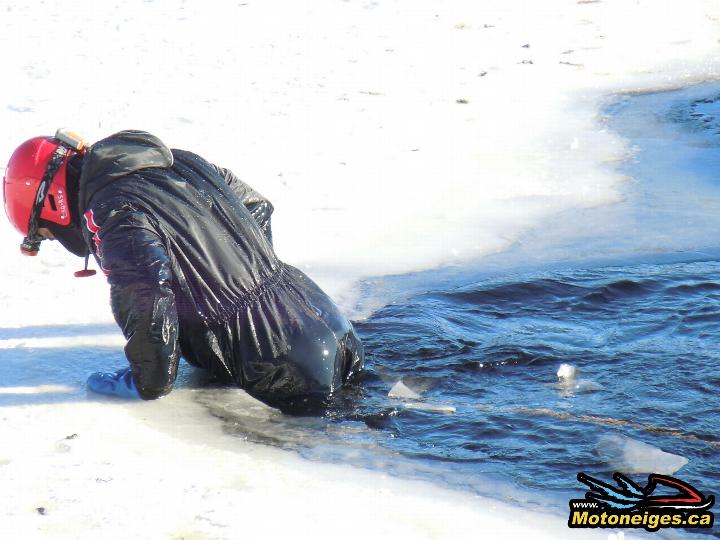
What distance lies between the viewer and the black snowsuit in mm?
3762

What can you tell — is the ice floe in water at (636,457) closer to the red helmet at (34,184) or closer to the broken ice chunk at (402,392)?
the broken ice chunk at (402,392)

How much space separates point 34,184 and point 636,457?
2484mm

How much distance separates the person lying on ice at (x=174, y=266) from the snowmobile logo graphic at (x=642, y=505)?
1.21 meters

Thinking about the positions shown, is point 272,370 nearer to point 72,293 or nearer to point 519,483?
point 519,483

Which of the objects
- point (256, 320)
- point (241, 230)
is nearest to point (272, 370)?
point (256, 320)

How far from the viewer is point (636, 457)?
3.80 meters

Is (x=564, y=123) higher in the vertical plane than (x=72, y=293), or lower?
higher

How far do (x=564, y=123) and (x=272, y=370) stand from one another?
560 centimetres

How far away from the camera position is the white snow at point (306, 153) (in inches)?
136

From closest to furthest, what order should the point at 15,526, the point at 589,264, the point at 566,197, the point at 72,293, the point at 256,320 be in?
the point at 15,526 < the point at 256,320 < the point at 72,293 < the point at 589,264 < the point at 566,197

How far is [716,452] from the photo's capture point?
385 cm

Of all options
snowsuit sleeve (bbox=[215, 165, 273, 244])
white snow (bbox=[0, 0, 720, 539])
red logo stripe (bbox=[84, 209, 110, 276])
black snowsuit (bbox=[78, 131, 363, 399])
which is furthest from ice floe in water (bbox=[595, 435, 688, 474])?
red logo stripe (bbox=[84, 209, 110, 276])

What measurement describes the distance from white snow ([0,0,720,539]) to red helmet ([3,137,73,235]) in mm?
772

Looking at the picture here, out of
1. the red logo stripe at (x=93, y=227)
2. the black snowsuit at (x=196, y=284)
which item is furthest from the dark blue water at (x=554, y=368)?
the red logo stripe at (x=93, y=227)
